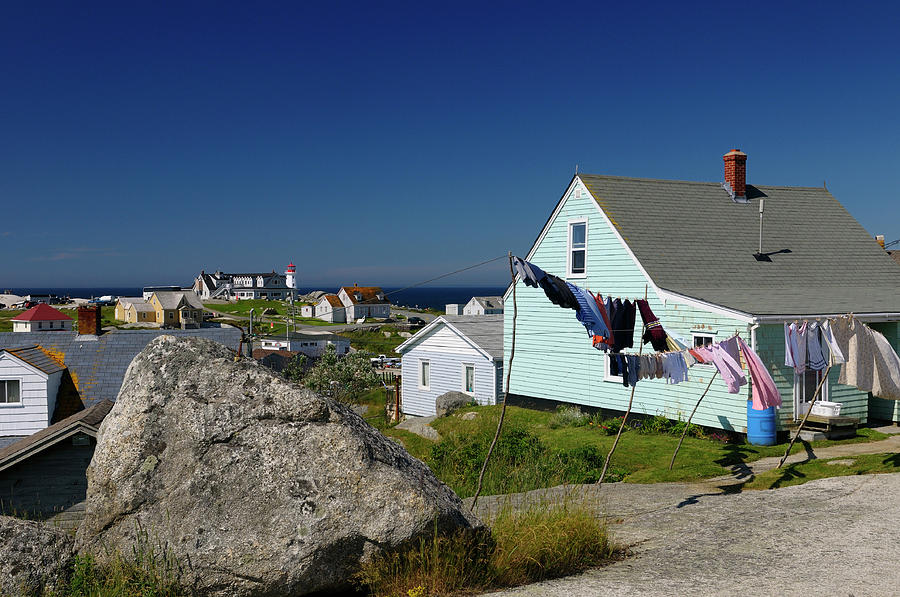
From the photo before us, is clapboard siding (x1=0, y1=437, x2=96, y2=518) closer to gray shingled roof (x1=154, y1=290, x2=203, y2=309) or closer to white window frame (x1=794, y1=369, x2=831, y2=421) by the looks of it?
white window frame (x1=794, y1=369, x2=831, y2=421)

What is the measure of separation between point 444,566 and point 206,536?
2102mm

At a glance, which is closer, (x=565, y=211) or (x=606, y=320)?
(x=606, y=320)

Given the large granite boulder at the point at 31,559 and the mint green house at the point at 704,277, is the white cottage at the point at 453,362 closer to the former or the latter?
the mint green house at the point at 704,277

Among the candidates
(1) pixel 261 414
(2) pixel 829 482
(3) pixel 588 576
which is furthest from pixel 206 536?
(2) pixel 829 482

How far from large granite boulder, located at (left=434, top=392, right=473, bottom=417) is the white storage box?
1336 centimetres

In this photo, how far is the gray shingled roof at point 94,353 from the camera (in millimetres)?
22734

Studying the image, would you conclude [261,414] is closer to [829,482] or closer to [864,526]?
[864,526]

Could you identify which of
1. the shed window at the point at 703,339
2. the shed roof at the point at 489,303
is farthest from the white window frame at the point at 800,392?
the shed roof at the point at 489,303

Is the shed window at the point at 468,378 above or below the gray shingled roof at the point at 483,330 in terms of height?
below

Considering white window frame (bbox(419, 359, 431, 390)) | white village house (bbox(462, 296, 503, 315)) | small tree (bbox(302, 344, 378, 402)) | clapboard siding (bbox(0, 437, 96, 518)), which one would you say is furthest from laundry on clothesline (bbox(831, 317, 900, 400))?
white village house (bbox(462, 296, 503, 315))

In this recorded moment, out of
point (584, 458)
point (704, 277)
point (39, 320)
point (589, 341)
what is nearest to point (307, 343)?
point (39, 320)

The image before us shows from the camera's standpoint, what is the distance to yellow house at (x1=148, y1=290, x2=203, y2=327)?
100562mm

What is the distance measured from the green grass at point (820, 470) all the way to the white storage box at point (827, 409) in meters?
2.83

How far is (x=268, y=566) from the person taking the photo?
600cm
